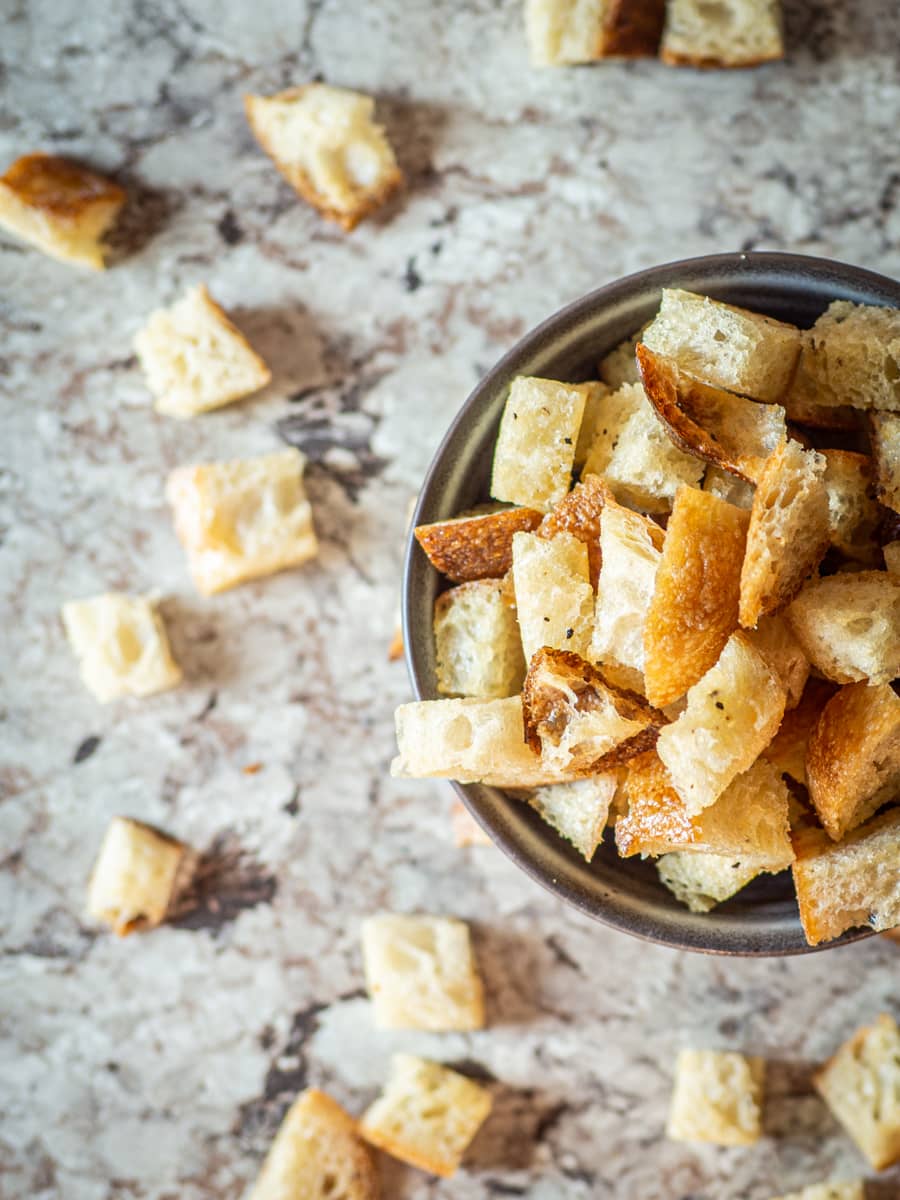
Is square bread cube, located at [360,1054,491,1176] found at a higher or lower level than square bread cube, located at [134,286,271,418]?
lower

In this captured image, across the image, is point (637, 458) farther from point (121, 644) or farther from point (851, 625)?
point (121, 644)

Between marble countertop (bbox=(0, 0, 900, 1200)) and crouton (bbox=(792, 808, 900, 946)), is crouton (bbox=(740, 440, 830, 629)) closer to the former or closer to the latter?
crouton (bbox=(792, 808, 900, 946))

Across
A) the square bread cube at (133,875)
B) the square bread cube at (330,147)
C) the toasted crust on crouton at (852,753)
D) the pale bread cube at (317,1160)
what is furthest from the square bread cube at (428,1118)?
the square bread cube at (330,147)

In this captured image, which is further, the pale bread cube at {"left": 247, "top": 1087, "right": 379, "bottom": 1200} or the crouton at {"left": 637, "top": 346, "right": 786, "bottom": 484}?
the pale bread cube at {"left": 247, "top": 1087, "right": 379, "bottom": 1200}

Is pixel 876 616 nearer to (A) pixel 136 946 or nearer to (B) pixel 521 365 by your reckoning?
(B) pixel 521 365

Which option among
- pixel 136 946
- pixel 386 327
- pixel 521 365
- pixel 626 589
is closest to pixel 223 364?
pixel 386 327

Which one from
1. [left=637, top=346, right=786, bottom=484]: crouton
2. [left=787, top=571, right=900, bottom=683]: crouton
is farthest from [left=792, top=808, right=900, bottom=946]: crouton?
[left=637, top=346, right=786, bottom=484]: crouton
